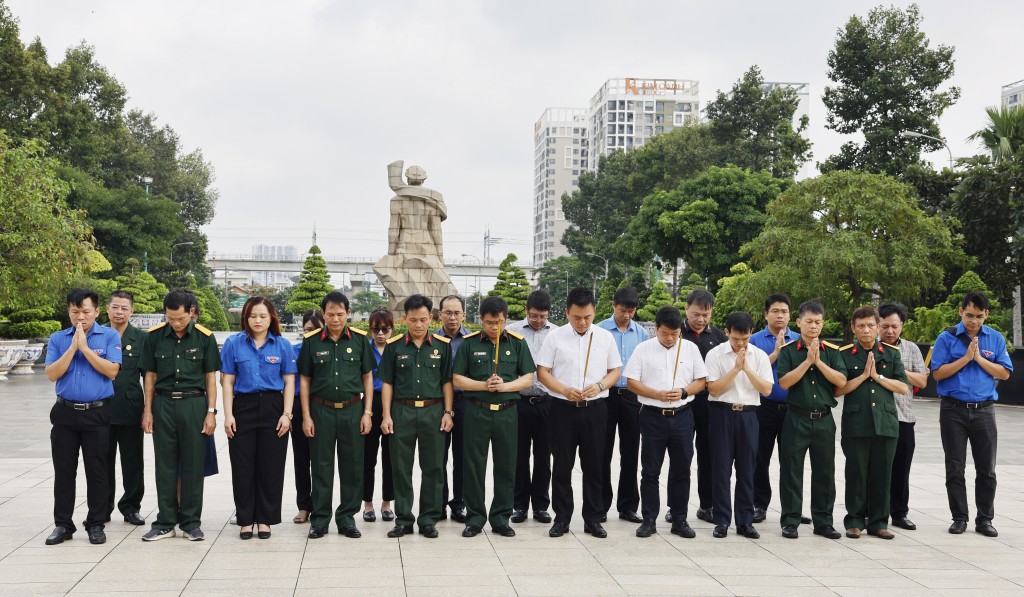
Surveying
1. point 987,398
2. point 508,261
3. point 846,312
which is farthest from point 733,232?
point 987,398

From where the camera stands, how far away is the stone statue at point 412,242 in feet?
74.3

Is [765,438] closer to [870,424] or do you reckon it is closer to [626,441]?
[870,424]

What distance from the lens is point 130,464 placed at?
19.9 feet

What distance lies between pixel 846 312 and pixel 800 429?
13924 mm

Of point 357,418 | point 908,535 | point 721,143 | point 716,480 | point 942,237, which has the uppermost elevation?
point 721,143

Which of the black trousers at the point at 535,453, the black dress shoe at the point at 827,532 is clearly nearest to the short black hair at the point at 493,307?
the black trousers at the point at 535,453

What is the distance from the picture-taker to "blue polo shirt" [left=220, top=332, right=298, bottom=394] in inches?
229

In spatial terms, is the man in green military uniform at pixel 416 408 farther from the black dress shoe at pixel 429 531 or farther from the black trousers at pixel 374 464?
the black trousers at pixel 374 464

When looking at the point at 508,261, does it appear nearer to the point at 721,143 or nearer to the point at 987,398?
the point at 721,143

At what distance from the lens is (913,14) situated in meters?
27.3

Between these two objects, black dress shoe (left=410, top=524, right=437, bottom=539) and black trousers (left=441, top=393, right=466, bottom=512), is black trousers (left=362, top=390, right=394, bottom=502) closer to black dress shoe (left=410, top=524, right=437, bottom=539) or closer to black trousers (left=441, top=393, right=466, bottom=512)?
black trousers (left=441, top=393, right=466, bottom=512)

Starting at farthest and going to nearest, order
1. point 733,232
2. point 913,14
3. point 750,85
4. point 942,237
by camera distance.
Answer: point 750,85 < point 733,232 < point 913,14 < point 942,237

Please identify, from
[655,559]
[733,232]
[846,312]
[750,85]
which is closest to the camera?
[655,559]

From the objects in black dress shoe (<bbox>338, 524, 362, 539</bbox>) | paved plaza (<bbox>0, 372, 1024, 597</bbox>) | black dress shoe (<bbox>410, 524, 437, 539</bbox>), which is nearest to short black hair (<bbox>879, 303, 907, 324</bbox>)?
paved plaza (<bbox>0, 372, 1024, 597</bbox>)
